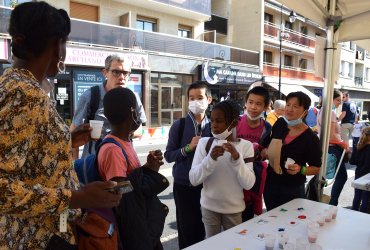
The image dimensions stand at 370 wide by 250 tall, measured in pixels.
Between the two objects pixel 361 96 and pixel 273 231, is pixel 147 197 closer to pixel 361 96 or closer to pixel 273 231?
pixel 273 231

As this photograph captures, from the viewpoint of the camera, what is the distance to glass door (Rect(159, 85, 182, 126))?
17.7 metres

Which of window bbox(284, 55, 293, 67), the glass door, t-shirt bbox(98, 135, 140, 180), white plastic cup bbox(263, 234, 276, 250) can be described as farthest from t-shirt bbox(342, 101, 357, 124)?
window bbox(284, 55, 293, 67)

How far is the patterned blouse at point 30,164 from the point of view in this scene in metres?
1.05

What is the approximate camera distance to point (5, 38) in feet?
38.6

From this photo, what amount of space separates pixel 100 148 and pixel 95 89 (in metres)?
1.24

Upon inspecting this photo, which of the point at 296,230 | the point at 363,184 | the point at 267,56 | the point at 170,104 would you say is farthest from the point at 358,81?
the point at 296,230

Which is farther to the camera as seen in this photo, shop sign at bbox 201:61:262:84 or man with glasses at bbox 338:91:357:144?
shop sign at bbox 201:61:262:84

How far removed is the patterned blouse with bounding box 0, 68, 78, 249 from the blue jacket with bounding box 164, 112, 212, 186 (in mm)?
1628

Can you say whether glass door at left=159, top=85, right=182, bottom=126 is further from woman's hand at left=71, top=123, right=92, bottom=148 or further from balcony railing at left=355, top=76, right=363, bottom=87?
balcony railing at left=355, top=76, right=363, bottom=87

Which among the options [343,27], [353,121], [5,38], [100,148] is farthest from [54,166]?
[5,38]

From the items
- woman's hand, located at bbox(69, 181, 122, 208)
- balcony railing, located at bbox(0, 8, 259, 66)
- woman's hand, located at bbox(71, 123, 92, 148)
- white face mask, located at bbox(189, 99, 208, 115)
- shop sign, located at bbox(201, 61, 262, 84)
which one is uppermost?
balcony railing, located at bbox(0, 8, 259, 66)

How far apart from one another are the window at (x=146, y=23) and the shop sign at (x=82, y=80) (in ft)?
13.3

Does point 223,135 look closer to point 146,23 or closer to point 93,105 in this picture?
point 93,105

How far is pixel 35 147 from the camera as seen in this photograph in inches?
45.3
